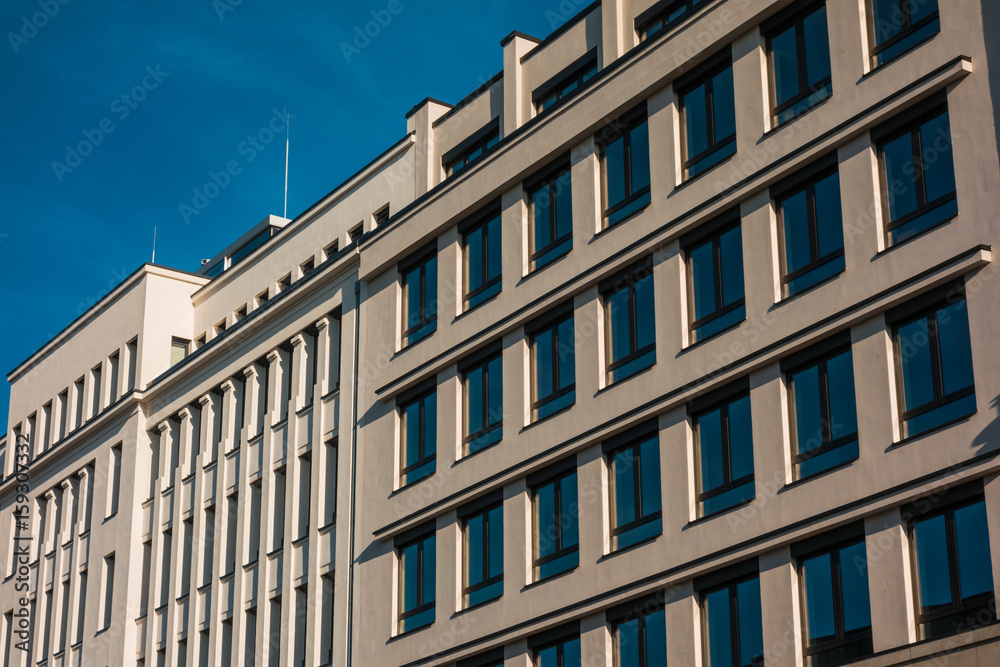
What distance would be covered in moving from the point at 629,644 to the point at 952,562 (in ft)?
26.5

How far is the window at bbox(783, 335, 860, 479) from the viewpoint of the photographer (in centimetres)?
2992

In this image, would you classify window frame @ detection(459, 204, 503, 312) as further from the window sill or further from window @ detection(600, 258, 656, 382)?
the window sill

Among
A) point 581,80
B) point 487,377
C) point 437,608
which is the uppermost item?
point 581,80

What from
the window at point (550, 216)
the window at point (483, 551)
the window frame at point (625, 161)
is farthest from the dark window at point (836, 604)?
the window at point (550, 216)

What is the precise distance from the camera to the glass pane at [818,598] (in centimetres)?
2927

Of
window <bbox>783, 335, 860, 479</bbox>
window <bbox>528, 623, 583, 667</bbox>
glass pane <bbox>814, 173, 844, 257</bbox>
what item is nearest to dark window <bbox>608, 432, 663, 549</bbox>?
window <bbox>528, 623, 583, 667</bbox>

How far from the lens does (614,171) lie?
37281 millimetres

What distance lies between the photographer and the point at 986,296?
27.9m

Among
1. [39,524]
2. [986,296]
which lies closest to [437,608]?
[986,296]

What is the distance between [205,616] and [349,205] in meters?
12.6

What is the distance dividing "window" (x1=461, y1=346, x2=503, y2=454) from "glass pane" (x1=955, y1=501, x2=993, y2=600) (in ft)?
44.1

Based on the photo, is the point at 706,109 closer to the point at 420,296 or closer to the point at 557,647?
the point at 420,296

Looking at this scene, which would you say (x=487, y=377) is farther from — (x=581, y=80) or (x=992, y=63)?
(x=992, y=63)

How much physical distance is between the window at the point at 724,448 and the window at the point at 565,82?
936 cm
